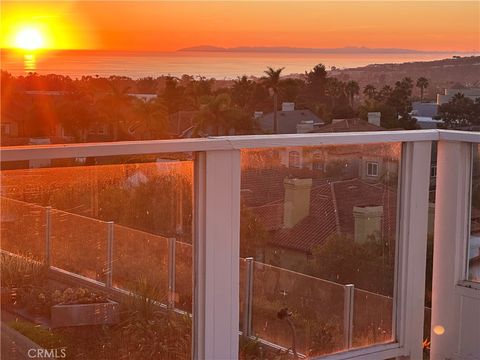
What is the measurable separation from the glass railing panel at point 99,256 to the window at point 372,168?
2.17 ft

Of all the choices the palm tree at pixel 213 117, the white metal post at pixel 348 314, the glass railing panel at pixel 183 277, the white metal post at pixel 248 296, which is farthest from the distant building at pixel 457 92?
the glass railing panel at pixel 183 277

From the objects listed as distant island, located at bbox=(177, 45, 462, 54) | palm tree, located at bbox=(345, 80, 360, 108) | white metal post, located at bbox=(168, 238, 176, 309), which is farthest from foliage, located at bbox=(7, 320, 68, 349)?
palm tree, located at bbox=(345, 80, 360, 108)

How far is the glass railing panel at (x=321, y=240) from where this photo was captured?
1.97 metres

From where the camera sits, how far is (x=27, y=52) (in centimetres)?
246

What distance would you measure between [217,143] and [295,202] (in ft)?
1.10

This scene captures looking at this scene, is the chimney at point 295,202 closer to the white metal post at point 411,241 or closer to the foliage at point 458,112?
the white metal post at point 411,241

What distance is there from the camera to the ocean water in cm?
254

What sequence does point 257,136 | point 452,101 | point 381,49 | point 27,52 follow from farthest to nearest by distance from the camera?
point 452,101 < point 381,49 < point 27,52 < point 257,136

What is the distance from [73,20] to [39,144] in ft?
3.74

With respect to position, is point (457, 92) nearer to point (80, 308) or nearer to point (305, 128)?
point (305, 128)

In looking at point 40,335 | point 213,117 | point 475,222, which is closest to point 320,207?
point 475,222

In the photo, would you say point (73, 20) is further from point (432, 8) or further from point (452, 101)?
point (452, 101)

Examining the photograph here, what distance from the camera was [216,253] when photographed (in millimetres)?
1861

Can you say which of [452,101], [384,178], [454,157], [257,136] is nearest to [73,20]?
[257,136]
